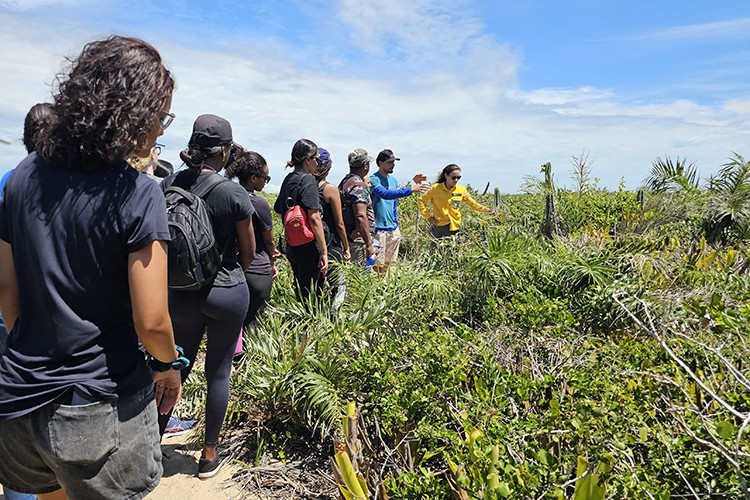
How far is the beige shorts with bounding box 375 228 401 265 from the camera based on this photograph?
20.9 ft

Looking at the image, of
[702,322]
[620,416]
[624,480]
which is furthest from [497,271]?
[624,480]

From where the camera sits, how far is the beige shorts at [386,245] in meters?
6.36

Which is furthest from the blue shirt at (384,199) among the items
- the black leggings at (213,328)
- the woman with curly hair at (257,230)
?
the black leggings at (213,328)

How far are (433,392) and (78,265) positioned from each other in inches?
67.3

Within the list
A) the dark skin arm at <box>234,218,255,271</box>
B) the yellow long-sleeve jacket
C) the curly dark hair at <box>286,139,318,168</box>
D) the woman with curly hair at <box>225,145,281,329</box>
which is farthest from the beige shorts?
the dark skin arm at <box>234,218,255,271</box>

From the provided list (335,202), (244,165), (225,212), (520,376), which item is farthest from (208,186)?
(335,202)

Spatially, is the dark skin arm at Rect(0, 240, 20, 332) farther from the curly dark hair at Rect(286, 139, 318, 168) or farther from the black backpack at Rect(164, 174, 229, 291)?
the curly dark hair at Rect(286, 139, 318, 168)

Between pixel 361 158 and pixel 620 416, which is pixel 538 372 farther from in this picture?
pixel 361 158

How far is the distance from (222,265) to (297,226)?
1576mm

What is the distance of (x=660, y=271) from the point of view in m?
4.32

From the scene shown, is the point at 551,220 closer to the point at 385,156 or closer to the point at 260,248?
the point at 385,156

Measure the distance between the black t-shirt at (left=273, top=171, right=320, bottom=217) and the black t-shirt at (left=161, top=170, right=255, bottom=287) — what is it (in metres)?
1.43

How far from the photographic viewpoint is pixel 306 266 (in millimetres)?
4590

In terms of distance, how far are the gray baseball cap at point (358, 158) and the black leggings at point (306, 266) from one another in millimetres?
1371
